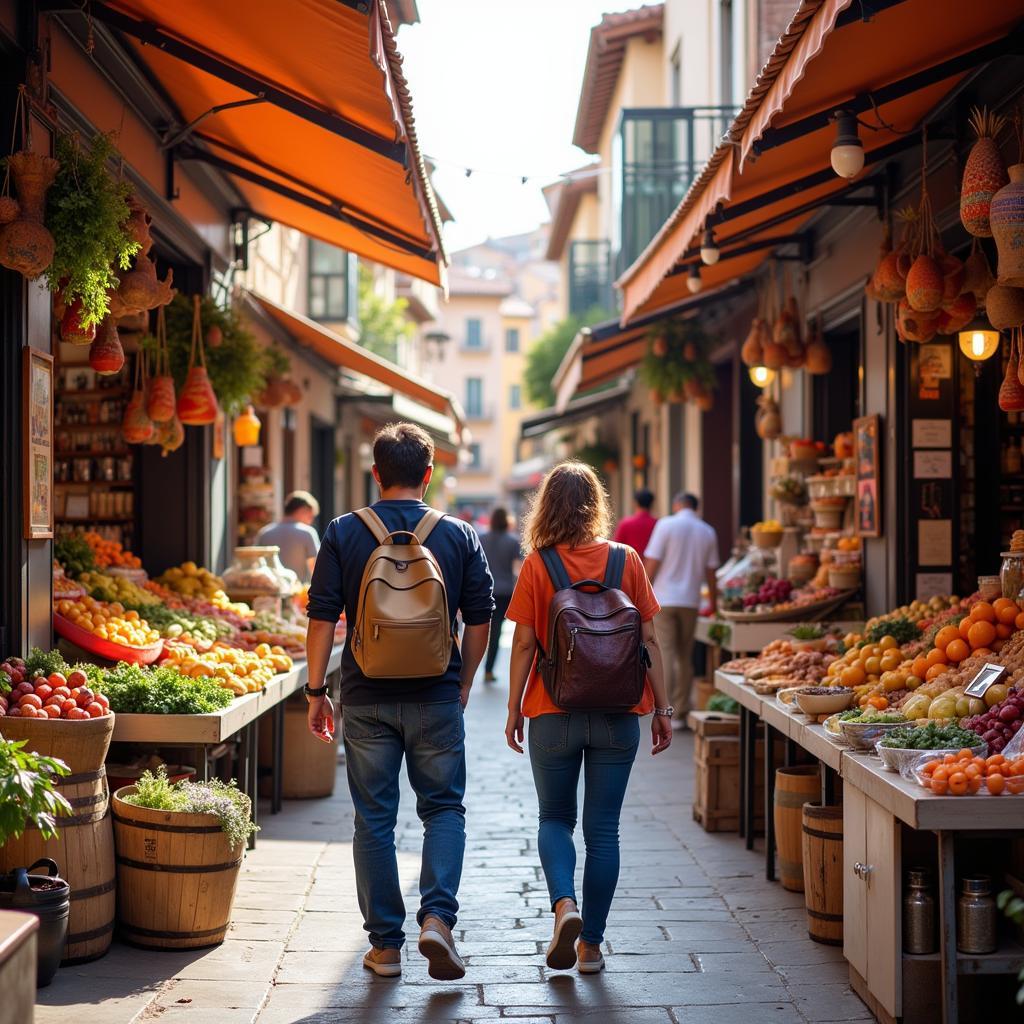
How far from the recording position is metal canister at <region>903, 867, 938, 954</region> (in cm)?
474

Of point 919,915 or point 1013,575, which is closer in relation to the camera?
point 919,915

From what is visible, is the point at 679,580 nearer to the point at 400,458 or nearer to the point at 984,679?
the point at 984,679

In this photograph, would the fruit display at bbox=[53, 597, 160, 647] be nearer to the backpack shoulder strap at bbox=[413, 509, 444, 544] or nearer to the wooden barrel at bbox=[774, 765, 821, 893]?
the backpack shoulder strap at bbox=[413, 509, 444, 544]

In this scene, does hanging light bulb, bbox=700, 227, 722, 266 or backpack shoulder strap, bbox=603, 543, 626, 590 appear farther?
hanging light bulb, bbox=700, 227, 722, 266

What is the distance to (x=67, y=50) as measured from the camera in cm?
697

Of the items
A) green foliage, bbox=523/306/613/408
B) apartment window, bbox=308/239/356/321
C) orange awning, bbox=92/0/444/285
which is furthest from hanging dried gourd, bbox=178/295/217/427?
green foliage, bbox=523/306/613/408

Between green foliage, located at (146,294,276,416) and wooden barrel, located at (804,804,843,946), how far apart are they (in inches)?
221

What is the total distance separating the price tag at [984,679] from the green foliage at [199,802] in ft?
9.56

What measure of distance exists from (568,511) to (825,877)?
74.1 inches

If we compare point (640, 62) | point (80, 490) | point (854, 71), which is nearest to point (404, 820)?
point (80, 490)

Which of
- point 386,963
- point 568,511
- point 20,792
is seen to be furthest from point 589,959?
point 20,792

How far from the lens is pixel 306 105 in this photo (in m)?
7.46

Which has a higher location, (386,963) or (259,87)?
(259,87)

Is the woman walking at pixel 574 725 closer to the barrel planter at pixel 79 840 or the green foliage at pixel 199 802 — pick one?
the green foliage at pixel 199 802
